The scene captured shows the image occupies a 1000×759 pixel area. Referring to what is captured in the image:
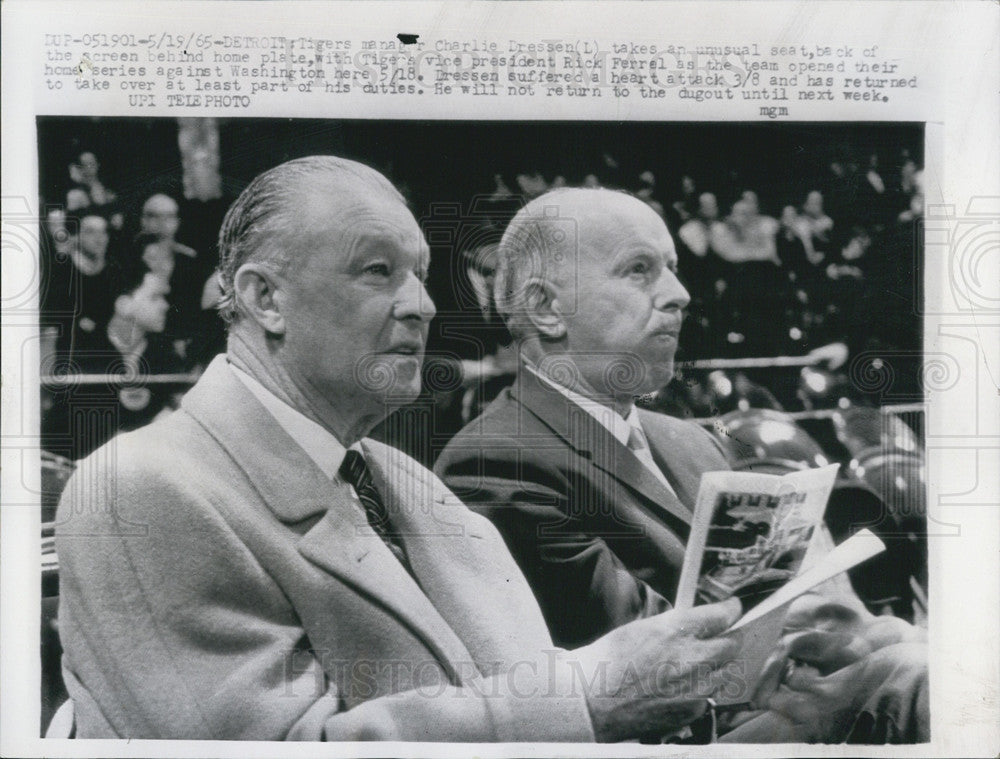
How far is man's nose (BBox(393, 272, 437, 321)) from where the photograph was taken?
3426 millimetres

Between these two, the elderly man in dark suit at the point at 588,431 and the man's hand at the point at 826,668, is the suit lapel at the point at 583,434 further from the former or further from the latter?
the man's hand at the point at 826,668

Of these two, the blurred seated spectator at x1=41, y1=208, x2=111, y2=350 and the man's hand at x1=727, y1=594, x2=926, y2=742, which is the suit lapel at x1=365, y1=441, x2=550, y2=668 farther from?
the blurred seated spectator at x1=41, y1=208, x2=111, y2=350

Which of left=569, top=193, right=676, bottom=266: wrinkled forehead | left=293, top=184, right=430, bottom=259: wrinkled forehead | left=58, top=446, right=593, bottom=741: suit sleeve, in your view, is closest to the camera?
left=58, top=446, right=593, bottom=741: suit sleeve

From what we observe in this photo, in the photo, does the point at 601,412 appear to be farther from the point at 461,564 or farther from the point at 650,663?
the point at 650,663

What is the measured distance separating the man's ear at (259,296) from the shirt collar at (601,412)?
88 centimetres

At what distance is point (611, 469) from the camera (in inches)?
137

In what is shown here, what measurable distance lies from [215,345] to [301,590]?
2.96ft

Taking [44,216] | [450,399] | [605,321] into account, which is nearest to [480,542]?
[450,399]

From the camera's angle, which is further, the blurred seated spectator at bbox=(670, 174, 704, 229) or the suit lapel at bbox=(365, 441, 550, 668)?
the blurred seated spectator at bbox=(670, 174, 704, 229)

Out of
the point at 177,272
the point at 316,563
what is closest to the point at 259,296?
the point at 177,272

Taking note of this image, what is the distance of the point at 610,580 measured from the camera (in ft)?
11.3

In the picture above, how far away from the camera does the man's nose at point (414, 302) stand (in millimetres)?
3426

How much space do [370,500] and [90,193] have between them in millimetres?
1472

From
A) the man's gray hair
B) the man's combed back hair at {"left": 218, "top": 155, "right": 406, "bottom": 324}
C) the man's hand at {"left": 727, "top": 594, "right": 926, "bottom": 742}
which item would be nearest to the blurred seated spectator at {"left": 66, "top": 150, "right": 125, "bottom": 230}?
the man's combed back hair at {"left": 218, "top": 155, "right": 406, "bottom": 324}
